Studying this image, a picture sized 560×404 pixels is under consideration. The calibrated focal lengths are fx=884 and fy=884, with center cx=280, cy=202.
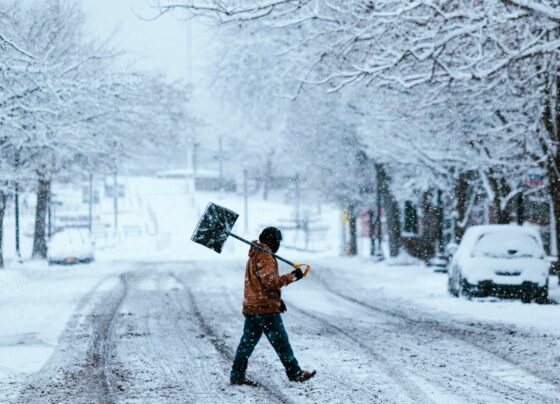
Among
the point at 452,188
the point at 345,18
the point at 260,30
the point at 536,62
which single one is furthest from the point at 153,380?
the point at 260,30

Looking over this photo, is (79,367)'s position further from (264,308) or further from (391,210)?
(391,210)

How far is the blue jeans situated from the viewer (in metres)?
8.66

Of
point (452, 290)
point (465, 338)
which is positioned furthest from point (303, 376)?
point (452, 290)

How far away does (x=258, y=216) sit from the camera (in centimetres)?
7831

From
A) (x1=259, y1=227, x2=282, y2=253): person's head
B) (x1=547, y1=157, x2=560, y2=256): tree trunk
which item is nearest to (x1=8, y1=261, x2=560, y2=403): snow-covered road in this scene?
(x1=259, y1=227, x2=282, y2=253): person's head

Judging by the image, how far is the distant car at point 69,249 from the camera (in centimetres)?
3550

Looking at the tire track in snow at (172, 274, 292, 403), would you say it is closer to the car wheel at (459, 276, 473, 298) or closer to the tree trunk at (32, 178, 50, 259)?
the car wheel at (459, 276, 473, 298)

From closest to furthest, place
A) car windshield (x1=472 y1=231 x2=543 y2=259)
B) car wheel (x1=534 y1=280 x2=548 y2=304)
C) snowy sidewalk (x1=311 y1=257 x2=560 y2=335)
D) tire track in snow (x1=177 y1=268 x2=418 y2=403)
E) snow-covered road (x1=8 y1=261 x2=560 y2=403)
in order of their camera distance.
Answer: tire track in snow (x1=177 y1=268 x2=418 y2=403), snow-covered road (x1=8 y1=261 x2=560 y2=403), snowy sidewalk (x1=311 y1=257 x2=560 y2=335), car wheel (x1=534 y1=280 x2=548 y2=304), car windshield (x1=472 y1=231 x2=543 y2=259)

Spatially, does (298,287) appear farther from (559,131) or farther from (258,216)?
(258,216)

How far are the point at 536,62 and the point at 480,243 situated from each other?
167 inches

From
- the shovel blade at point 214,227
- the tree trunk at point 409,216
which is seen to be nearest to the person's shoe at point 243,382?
the shovel blade at point 214,227

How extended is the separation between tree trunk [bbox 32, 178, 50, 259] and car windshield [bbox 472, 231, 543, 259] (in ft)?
73.0

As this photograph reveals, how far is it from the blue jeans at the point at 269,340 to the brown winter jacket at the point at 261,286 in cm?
9

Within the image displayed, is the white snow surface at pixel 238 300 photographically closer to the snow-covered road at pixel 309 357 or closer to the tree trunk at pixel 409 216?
the snow-covered road at pixel 309 357
